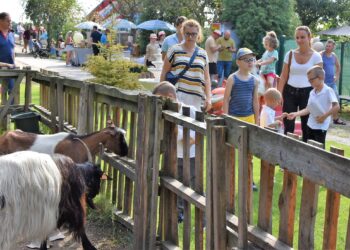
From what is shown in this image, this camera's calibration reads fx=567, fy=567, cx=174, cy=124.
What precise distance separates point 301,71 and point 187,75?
5.88 ft

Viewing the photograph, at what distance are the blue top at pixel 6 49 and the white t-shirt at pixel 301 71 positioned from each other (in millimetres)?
4931

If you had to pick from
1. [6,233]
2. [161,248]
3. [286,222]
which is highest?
[286,222]

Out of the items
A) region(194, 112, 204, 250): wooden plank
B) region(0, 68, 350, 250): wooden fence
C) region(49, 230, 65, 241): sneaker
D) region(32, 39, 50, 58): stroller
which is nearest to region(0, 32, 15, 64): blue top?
region(0, 68, 350, 250): wooden fence

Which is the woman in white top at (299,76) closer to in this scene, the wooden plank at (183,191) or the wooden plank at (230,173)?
the wooden plank at (183,191)

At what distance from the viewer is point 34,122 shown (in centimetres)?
799

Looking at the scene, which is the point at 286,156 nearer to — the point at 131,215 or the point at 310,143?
the point at 310,143

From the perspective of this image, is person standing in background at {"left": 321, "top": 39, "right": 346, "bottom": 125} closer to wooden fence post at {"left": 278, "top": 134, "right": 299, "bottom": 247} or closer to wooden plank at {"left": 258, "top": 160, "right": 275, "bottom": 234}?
wooden plank at {"left": 258, "top": 160, "right": 275, "bottom": 234}

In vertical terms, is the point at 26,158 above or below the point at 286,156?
below

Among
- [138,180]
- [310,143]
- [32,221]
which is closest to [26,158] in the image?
[32,221]

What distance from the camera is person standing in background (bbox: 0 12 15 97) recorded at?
9.24m

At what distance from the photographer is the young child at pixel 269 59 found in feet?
34.8

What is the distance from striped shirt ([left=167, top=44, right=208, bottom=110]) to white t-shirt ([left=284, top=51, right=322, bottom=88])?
5.19 ft

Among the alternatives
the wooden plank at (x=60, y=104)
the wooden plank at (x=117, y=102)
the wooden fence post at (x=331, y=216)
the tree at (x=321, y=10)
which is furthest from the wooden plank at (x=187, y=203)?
the tree at (x=321, y=10)

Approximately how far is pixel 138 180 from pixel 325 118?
272cm
